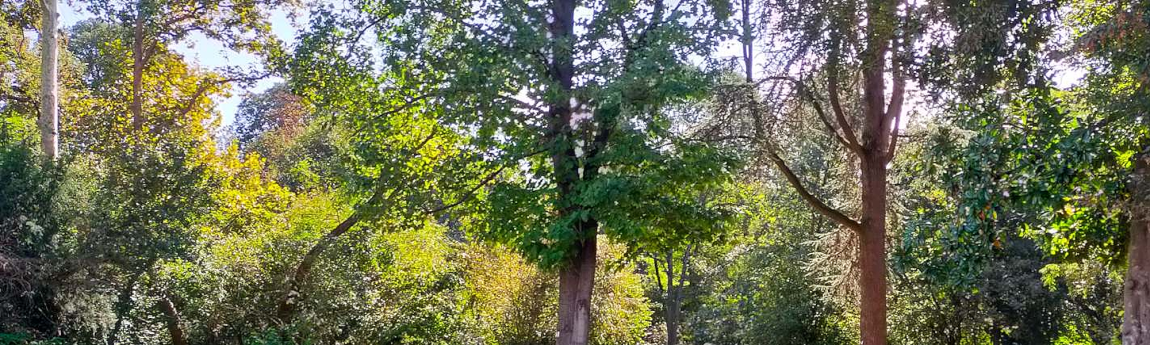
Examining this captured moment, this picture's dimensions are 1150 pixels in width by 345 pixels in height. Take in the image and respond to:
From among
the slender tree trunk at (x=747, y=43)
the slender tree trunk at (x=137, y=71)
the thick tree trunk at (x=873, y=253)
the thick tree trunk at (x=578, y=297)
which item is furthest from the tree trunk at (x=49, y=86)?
the thick tree trunk at (x=873, y=253)

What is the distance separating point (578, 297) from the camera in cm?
1050

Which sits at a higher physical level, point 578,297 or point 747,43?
point 747,43

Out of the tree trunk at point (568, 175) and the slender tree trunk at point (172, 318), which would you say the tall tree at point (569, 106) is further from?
the slender tree trunk at point (172, 318)

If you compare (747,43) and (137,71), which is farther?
(137,71)

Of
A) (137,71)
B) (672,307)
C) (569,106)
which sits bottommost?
(569,106)

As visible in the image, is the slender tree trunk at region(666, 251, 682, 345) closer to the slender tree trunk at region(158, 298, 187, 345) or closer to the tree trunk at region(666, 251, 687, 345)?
the tree trunk at region(666, 251, 687, 345)

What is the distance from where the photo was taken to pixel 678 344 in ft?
80.9

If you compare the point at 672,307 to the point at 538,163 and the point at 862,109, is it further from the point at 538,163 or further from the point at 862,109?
the point at 538,163

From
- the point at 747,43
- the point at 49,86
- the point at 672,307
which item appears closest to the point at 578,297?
the point at 747,43

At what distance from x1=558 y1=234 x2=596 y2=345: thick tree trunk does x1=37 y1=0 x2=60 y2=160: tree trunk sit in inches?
299

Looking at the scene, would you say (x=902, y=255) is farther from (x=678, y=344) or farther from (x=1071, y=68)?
(x=678, y=344)

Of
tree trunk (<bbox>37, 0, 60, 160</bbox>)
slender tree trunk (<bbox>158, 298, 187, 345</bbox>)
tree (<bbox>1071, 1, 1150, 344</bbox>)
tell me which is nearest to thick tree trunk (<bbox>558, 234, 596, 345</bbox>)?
tree (<bbox>1071, 1, 1150, 344</bbox>)

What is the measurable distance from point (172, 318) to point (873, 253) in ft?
32.4

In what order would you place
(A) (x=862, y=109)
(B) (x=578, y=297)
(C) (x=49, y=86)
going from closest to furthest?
(B) (x=578, y=297) < (A) (x=862, y=109) < (C) (x=49, y=86)
